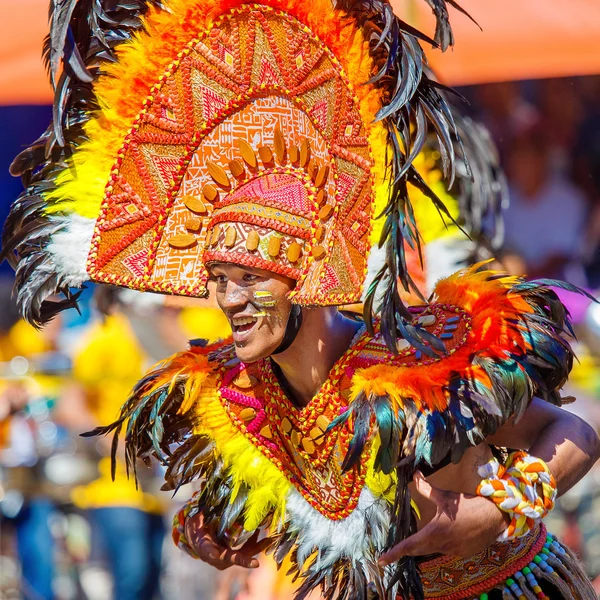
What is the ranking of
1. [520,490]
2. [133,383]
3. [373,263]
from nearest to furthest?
1. [520,490]
2. [373,263]
3. [133,383]

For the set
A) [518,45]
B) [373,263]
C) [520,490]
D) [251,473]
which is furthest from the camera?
[518,45]

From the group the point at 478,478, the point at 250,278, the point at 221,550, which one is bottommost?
the point at 221,550

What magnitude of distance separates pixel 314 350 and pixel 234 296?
314mm

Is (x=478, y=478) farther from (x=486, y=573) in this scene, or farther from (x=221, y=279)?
(x=221, y=279)

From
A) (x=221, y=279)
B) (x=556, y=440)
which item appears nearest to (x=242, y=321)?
(x=221, y=279)

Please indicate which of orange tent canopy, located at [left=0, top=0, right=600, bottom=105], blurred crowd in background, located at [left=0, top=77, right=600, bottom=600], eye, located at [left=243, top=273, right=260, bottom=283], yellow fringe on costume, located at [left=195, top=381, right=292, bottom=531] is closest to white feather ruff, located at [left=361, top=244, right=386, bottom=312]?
eye, located at [left=243, top=273, right=260, bottom=283]

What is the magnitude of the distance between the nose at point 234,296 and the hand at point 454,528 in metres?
0.66

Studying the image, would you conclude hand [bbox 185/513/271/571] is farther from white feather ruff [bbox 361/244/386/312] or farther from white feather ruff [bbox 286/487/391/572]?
white feather ruff [bbox 361/244/386/312]

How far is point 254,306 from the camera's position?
260 cm

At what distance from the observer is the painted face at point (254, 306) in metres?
2.60

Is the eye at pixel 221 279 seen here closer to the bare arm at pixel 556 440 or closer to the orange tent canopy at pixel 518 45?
the bare arm at pixel 556 440

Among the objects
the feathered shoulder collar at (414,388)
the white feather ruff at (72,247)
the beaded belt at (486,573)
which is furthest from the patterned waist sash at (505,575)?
the white feather ruff at (72,247)

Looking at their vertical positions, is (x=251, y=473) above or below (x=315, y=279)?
below

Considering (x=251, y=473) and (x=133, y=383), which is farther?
(x=133, y=383)
